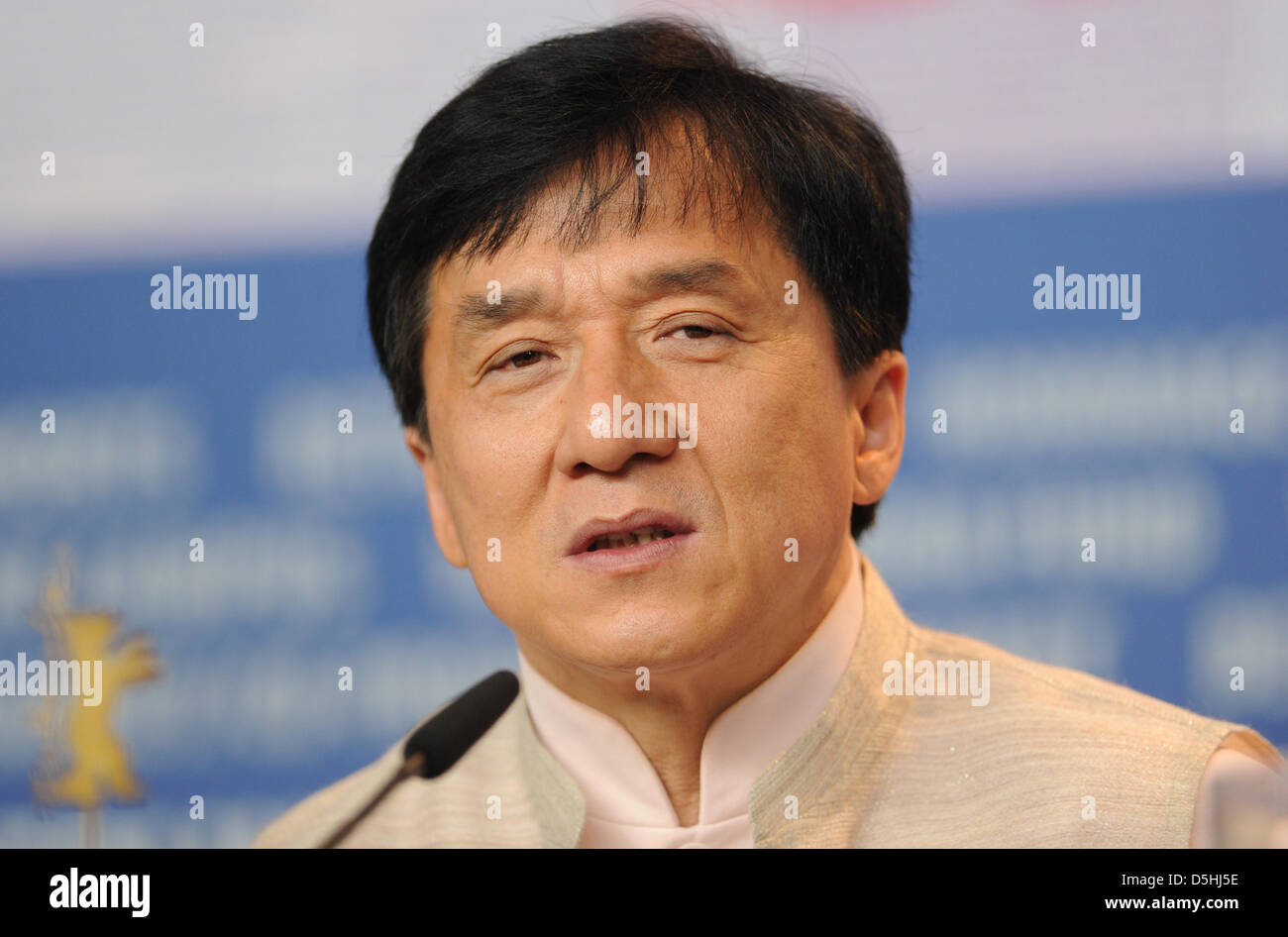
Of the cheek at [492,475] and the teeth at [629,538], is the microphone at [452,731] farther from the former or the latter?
the teeth at [629,538]

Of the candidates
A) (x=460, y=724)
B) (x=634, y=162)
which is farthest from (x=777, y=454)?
(x=460, y=724)

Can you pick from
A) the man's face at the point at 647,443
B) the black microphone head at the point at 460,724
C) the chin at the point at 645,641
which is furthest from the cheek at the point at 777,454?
the black microphone head at the point at 460,724

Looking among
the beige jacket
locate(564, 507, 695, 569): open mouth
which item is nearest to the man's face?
locate(564, 507, 695, 569): open mouth

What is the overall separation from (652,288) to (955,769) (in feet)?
1.99

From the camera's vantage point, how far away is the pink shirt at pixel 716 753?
1.42 metres

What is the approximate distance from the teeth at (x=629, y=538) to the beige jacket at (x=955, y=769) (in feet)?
0.90

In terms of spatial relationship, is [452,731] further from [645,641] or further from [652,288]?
[652,288]

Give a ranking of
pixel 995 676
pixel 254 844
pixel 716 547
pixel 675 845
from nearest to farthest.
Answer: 1. pixel 716 547
2. pixel 675 845
3. pixel 995 676
4. pixel 254 844

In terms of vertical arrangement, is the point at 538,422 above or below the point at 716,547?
above

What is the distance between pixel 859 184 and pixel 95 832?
1235mm

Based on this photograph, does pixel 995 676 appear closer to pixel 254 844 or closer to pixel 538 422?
pixel 538 422

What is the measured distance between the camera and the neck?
141 centimetres
